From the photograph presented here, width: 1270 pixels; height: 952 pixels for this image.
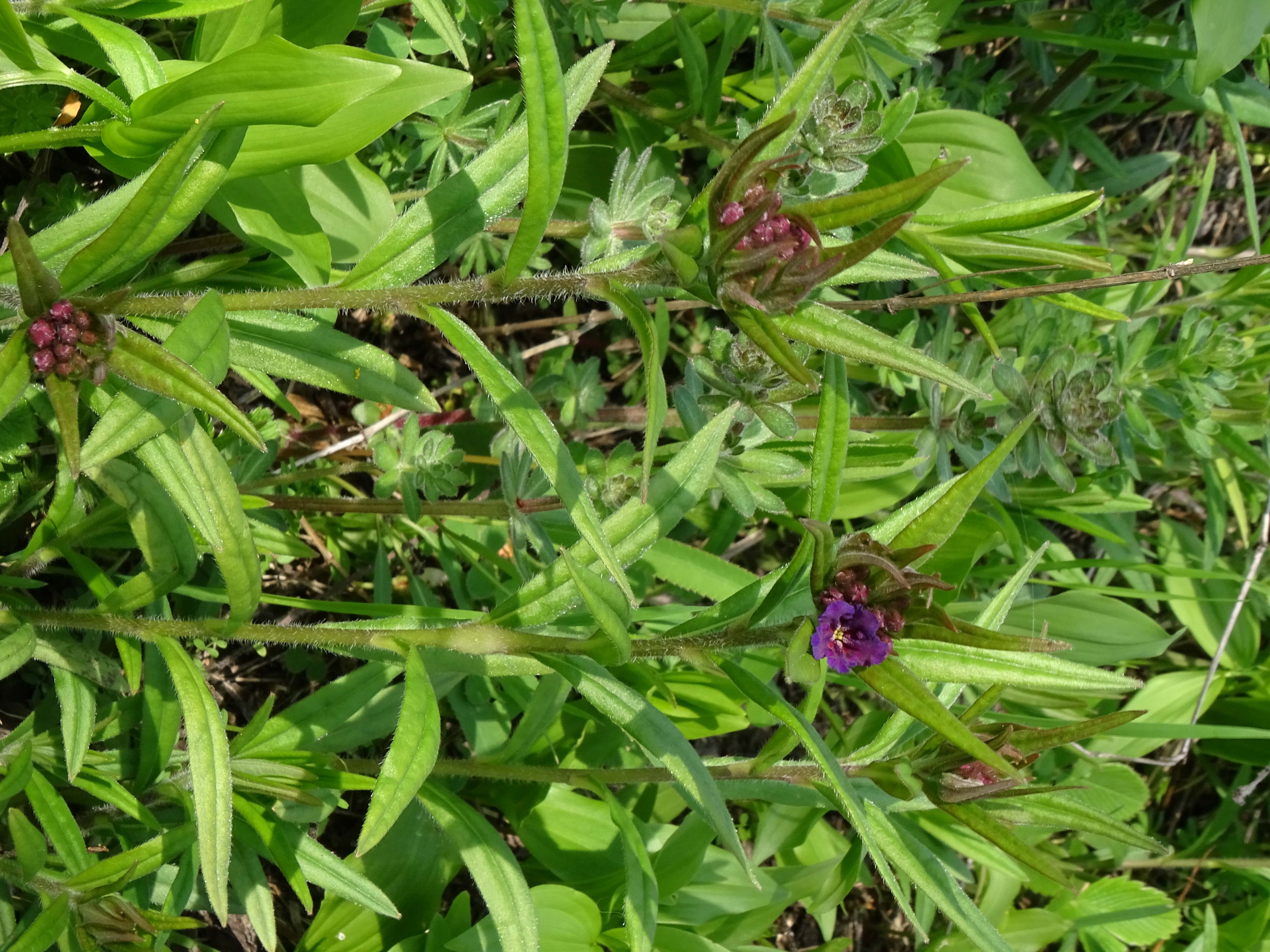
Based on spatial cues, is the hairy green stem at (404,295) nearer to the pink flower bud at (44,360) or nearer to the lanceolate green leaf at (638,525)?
the pink flower bud at (44,360)

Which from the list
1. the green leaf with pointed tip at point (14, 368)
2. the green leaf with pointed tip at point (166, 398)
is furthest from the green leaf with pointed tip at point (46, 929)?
the green leaf with pointed tip at point (14, 368)

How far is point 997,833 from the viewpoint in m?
1.79

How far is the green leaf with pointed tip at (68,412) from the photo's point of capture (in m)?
1.35

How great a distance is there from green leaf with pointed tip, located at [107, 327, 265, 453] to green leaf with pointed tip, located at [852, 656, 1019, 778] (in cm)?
103

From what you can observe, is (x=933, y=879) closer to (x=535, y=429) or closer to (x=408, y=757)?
(x=408, y=757)

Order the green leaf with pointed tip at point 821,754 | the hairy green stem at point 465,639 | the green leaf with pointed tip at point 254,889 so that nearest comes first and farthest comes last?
the green leaf with pointed tip at point 821,754
the hairy green stem at point 465,639
the green leaf with pointed tip at point 254,889

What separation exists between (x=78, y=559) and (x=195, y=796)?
0.74 m

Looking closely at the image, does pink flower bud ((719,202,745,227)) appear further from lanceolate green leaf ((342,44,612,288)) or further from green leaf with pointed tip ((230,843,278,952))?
green leaf with pointed tip ((230,843,278,952))

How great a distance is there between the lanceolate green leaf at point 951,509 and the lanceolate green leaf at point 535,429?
19.8 inches

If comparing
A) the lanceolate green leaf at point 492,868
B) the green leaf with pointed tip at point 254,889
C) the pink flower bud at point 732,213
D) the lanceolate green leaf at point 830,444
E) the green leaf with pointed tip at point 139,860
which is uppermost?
the pink flower bud at point 732,213

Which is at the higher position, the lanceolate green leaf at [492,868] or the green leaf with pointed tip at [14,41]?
the green leaf with pointed tip at [14,41]

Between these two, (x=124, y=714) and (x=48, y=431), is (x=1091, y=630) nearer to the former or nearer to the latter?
(x=124, y=714)

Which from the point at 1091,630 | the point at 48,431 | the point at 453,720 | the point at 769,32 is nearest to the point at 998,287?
the point at 1091,630

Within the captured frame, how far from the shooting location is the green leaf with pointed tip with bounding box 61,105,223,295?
1.41 m
